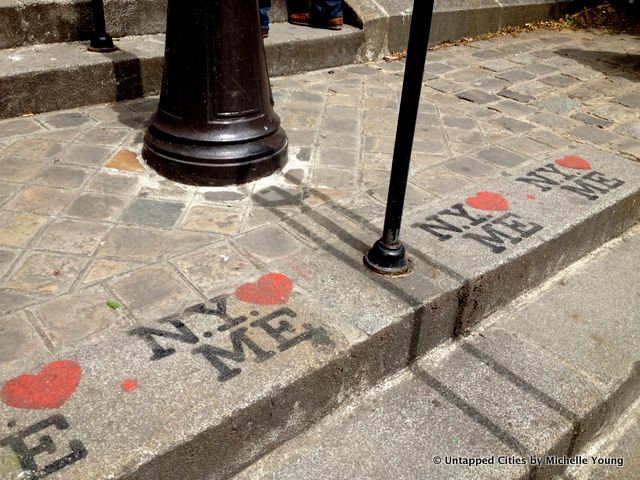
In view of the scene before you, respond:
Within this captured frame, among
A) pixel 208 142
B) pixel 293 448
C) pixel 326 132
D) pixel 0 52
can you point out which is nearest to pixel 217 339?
pixel 293 448

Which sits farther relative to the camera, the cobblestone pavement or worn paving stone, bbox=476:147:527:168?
worn paving stone, bbox=476:147:527:168

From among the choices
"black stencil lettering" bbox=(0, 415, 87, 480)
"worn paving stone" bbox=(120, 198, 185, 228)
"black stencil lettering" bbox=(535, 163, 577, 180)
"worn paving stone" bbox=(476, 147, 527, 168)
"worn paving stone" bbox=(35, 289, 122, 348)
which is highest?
"black stencil lettering" bbox=(535, 163, 577, 180)

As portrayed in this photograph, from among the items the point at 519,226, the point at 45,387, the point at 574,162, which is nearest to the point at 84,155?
the point at 45,387

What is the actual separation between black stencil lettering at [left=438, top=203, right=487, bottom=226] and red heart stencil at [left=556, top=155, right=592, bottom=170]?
95 cm

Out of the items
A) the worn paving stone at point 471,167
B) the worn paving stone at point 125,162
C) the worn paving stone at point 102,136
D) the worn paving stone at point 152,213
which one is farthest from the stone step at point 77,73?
the worn paving stone at point 471,167

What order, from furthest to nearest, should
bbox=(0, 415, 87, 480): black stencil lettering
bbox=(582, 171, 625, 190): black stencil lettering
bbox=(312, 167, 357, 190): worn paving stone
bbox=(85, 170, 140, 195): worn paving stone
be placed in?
bbox=(582, 171, 625, 190): black stencil lettering → bbox=(312, 167, 357, 190): worn paving stone → bbox=(85, 170, 140, 195): worn paving stone → bbox=(0, 415, 87, 480): black stencil lettering

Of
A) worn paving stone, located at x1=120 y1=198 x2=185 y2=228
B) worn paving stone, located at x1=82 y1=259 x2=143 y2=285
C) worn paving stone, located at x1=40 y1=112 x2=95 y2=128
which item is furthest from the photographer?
worn paving stone, located at x1=40 y1=112 x2=95 y2=128

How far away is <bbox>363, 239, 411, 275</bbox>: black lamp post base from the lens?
92.2 inches

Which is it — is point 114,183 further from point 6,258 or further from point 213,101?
point 6,258

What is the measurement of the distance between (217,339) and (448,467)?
86cm

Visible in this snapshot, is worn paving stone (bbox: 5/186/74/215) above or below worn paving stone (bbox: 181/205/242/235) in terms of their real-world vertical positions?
above

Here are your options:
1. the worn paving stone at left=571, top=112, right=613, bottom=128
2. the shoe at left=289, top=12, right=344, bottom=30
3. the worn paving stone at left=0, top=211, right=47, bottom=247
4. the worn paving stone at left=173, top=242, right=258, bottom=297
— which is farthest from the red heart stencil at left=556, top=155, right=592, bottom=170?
the worn paving stone at left=0, top=211, right=47, bottom=247

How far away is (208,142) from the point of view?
2922 millimetres

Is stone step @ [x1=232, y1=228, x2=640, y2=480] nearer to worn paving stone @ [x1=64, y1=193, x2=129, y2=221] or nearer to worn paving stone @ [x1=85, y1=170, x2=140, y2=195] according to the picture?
worn paving stone @ [x1=64, y1=193, x2=129, y2=221]
